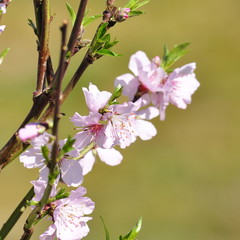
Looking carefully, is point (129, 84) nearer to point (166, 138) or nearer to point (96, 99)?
point (96, 99)

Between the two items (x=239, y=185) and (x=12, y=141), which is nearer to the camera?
(x=12, y=141)

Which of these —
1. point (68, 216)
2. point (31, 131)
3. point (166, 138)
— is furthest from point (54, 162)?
point (166, 138)

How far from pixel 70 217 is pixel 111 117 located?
0.20 m

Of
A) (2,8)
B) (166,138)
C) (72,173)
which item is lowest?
(166,138)

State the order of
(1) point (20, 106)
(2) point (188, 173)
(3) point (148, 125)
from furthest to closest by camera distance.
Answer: (1) point (20, 106) → (2) point (188, 173) → (3) point (148, 125)

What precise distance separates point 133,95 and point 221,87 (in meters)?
5.87

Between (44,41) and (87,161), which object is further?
(87,161)

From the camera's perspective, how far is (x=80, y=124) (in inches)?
43.5

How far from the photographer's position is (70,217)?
1.14 meters

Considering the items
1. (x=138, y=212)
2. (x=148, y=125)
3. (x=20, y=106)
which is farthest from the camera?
(x=20, y=106)

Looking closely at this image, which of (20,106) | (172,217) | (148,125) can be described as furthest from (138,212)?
(148,125)

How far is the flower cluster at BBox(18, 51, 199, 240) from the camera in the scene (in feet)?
3.46

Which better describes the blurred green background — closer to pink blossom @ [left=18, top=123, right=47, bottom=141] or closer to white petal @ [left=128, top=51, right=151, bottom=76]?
white petal @ [left=128, top=51, right=151, bottom=76]

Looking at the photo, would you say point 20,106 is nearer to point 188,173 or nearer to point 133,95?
point 188,173
